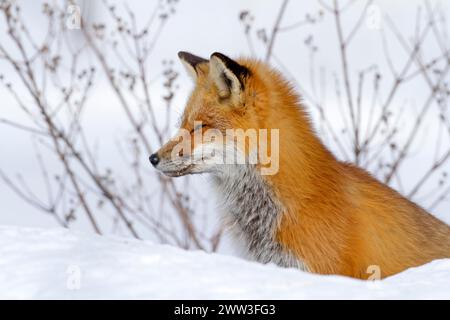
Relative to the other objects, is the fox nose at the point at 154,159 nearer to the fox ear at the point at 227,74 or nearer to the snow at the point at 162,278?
the fox ear at the point at 227,74

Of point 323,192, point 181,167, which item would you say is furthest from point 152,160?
point 323,192

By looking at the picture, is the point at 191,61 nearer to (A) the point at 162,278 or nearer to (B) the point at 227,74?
(B) the point at 227,74

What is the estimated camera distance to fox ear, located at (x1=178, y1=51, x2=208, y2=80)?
4.88m

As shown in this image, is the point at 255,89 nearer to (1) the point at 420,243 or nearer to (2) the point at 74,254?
(1) the point at 420,243

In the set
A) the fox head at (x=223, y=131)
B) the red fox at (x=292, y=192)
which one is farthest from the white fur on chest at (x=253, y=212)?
the fox head at (x=223, y=131)

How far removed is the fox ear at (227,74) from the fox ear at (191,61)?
13.0 inches

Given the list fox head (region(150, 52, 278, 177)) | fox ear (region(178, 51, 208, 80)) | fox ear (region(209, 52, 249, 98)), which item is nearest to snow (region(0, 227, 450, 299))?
fox head (region(150, 52, 278, 177))

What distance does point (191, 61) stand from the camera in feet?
16.2

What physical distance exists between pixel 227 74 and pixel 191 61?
56 cm

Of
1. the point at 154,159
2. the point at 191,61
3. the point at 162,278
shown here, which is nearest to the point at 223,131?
the point at 154,159

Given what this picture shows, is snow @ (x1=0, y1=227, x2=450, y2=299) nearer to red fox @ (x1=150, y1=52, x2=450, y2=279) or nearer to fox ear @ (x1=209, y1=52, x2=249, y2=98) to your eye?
red fox @ (x1=150, y1=52, x2=450, y2=279)

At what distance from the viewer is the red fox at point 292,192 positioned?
4340 mm
